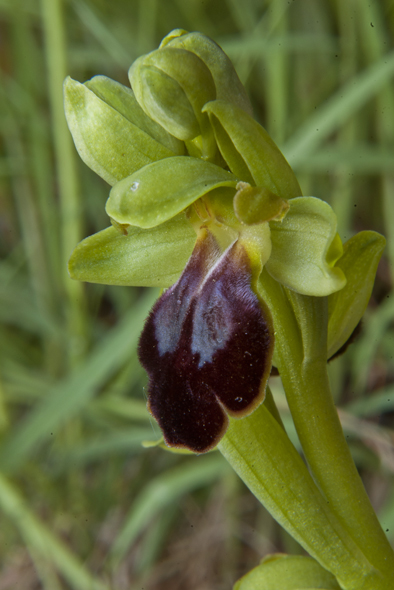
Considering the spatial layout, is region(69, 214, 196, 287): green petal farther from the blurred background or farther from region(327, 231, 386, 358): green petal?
the blurred background

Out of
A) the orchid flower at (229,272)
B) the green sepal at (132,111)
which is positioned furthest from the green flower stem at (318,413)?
the green sepal at (132,111)

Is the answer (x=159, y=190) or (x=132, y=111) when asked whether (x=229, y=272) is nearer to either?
(x=159, y=190)

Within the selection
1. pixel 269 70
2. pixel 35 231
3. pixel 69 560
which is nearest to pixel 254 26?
pixel 269 70

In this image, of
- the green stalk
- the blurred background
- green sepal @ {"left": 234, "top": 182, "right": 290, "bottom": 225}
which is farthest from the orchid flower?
the green stalk

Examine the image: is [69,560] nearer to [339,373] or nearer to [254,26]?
[339,373]

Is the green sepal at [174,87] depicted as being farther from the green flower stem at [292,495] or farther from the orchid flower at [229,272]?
the green flower stem at [292,495]

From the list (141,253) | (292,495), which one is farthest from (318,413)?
(141,253)
